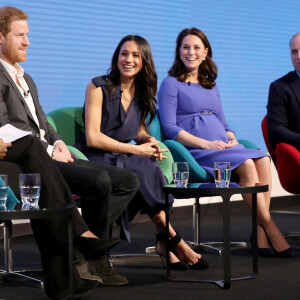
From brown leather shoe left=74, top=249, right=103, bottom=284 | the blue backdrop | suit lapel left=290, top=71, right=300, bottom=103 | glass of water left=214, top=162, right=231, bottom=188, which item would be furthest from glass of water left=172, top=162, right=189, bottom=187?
the blue backdrop

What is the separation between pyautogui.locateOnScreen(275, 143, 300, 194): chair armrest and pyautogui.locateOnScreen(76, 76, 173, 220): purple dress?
0.88 metres

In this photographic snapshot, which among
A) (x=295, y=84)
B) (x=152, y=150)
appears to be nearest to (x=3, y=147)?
(x=152, y=150)

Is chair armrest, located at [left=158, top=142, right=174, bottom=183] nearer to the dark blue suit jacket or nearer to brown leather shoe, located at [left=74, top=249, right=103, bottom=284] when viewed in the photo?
the dark blue suit jacket

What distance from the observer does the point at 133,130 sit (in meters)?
3.74

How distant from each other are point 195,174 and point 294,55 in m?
1.13

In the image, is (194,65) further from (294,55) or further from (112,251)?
(112,251)

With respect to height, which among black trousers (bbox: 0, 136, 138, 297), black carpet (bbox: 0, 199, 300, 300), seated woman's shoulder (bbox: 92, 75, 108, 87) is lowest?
black carpet (bbox: 0, 199, 300, 300)

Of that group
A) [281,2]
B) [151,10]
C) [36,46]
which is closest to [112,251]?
[36,46]

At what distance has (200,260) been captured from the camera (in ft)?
11.3

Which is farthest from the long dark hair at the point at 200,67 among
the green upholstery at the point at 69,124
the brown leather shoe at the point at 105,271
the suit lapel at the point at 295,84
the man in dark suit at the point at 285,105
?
the brown leather shoe at the point at 105,271

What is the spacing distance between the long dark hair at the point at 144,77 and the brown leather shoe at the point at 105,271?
112 centimetres

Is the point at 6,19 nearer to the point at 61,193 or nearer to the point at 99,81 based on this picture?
the point at 99,81

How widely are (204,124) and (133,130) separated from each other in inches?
24.5

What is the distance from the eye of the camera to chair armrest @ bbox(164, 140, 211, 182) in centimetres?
387
